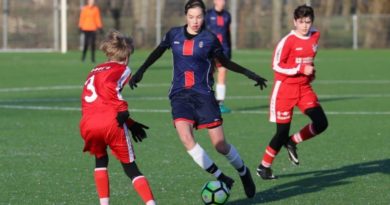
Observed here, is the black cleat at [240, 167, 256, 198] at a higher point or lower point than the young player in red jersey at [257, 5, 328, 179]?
lower

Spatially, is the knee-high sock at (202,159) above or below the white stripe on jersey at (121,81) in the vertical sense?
below

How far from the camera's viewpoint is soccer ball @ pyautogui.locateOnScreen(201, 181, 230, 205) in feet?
29.8

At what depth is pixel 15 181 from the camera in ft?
35.2

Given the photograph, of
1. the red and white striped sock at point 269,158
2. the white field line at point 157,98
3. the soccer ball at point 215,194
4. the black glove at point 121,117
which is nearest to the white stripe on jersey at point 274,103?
the red and white striped sock at point 269,158

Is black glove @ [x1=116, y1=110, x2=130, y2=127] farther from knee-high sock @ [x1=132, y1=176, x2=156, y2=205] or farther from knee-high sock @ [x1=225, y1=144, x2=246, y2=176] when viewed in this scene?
knee-high sock @ [x1=225, y1=144, x2=246, y2=176]

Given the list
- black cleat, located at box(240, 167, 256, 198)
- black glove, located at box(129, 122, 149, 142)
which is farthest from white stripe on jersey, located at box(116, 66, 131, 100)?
black cleat, located at box(240, 167, 256, 198)

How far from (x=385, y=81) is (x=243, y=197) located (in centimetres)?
1607

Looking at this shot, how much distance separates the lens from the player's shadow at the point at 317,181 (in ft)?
32.4

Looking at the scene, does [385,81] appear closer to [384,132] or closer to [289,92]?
[384,132]

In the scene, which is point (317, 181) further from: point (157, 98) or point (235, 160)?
point (157, 98)

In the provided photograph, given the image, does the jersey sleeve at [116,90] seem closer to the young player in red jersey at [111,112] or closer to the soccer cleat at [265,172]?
the young player in red jersey at [111,112]

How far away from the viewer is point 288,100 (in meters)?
11.1

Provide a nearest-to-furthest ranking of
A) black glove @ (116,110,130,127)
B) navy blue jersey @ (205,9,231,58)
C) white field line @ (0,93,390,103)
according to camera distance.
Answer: black glove @ (116,110,130,127) < navy blue jersey @ (205,9,231,58) < white field line @ (0,93,390,103)

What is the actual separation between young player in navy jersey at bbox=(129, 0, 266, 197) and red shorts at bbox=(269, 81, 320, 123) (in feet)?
4.33
